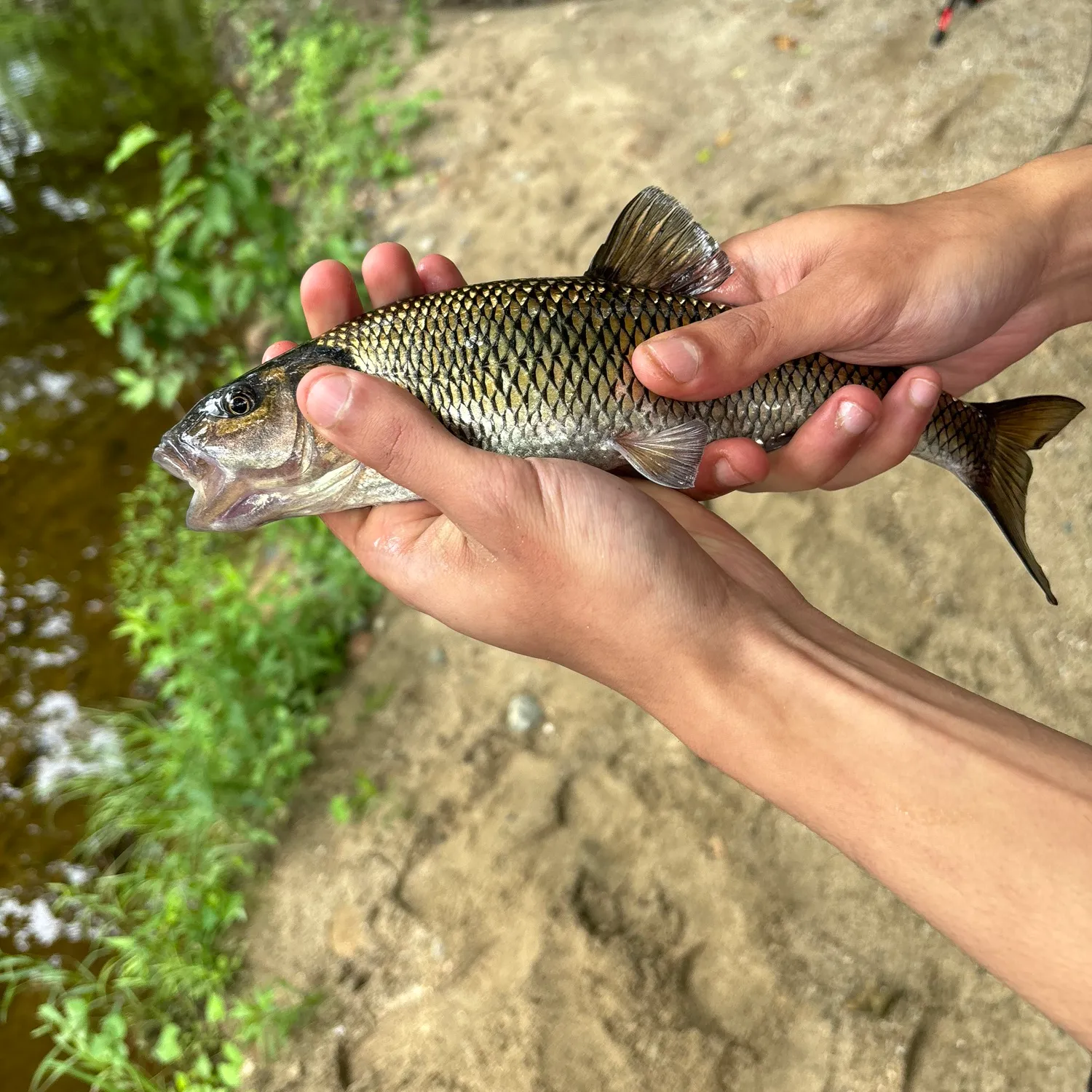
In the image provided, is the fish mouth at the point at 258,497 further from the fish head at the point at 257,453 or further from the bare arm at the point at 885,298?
the bare arm at the point at 885,298

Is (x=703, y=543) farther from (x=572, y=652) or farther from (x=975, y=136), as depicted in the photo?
(x=975, y=136)

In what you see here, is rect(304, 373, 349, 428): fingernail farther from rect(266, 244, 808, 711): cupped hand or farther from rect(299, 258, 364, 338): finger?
rect(299, 258, 364, 338): finger

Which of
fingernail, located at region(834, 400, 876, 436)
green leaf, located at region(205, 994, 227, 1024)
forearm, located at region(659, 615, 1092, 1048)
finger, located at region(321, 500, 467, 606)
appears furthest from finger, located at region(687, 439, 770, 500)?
green leaf, located at region(205, 994, 227, 1024)

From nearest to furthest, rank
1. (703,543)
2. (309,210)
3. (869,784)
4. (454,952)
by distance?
(869,784)
(703,543)
(454,952)
(309,210)

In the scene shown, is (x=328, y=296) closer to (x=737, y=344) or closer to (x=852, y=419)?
(x=737, y=344)

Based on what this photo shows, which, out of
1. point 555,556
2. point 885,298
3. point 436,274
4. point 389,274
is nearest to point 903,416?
point 885,298

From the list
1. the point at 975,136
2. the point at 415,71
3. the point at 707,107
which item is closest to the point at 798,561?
the point at 975,136
